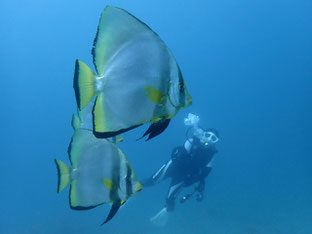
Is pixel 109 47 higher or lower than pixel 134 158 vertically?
higher

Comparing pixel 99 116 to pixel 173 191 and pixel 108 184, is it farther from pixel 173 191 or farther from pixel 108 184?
pixel 173 191

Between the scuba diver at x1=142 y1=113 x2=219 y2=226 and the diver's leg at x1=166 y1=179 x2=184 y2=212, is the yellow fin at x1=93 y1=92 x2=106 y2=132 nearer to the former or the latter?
the scuba diver at x1=142 y1=113 x2=219 y2=226

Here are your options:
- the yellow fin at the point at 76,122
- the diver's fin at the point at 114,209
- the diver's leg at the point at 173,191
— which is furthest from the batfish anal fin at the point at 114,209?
the diver's leg at the point at 173,191

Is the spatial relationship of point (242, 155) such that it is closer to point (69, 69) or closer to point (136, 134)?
point (136, 134)

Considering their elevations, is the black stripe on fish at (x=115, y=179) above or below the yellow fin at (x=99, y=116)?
below

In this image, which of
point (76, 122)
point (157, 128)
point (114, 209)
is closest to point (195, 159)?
point (76, 122)

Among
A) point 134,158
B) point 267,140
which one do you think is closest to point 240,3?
point 267,140

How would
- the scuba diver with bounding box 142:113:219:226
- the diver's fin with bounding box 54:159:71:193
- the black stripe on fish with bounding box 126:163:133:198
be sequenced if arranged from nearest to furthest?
the black stripe on fish with bounding box 126:163:133:198 < the diver's fin with bounding box 54:159:71:193 < the scuba diver with bounding box 142:113:219:226

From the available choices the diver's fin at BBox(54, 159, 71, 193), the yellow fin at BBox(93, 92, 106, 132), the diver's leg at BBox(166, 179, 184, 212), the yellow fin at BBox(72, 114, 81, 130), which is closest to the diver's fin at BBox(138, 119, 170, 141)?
the yellow fin at BBox(93, 92, 106, 132)

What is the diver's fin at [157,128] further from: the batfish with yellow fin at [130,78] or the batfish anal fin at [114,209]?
the batfish anal fin at [114,209]

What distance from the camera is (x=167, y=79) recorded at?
1034 millimetres

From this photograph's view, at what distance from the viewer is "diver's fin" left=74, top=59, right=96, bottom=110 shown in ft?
2.98

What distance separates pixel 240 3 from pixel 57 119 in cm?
6670

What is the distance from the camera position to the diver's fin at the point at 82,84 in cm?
91
